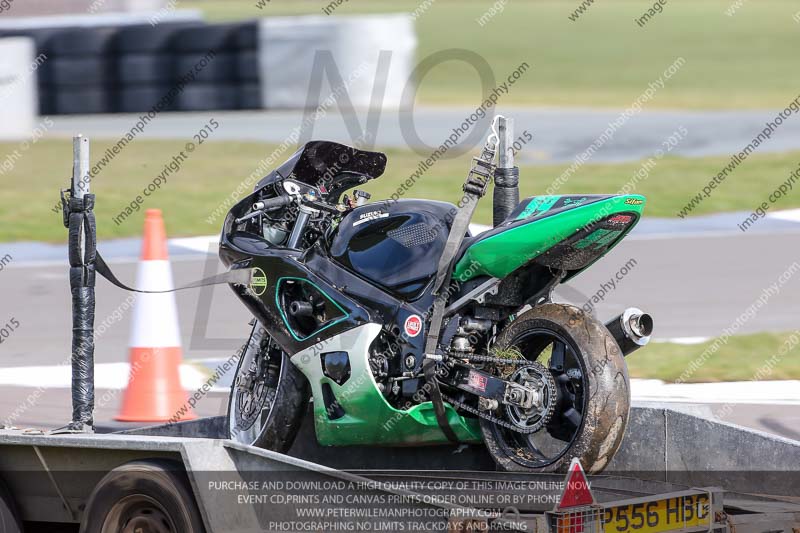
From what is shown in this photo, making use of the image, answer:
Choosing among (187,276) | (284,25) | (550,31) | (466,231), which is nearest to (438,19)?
(550,31)

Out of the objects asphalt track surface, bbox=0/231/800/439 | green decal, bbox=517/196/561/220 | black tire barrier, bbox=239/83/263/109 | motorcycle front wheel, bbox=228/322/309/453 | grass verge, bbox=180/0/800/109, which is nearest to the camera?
green decal, bbox=517/196/561/220

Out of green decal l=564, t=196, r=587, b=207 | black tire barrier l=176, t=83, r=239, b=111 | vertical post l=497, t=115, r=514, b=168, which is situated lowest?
green decal l=564, t=196, r=587, b=207

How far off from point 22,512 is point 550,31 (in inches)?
1646

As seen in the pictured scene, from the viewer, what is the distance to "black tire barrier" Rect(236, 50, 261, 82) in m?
22.8

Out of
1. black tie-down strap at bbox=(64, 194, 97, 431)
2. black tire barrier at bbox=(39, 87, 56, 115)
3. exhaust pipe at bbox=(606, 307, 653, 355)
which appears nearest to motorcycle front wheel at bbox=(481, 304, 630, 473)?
exhaust pipe at bbox=(606, 307, 653, 355)

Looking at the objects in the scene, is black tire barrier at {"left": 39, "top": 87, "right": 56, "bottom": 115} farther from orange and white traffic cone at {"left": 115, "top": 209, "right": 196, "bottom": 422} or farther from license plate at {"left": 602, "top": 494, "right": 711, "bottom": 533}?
license plate at {"left": 602, "top": 494, "right": 711, "bottom": 533}

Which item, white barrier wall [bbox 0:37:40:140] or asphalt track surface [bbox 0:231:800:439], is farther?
white barrier wall [bbox 0:37:40:140]

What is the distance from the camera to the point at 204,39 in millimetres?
22359

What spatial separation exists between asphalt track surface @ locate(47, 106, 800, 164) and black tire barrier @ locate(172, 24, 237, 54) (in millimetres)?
1261

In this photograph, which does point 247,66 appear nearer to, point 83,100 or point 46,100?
point 83,100

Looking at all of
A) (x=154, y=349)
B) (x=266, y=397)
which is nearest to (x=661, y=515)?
(x=266, y=397)

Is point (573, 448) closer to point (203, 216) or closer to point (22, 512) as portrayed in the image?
point (22, 512)

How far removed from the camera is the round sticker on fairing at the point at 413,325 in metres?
5.60

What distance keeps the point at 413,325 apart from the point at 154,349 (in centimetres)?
284
